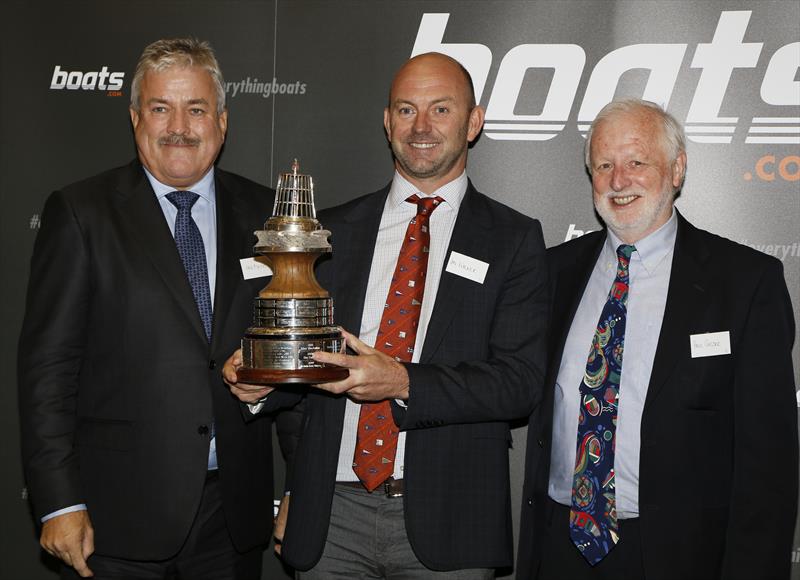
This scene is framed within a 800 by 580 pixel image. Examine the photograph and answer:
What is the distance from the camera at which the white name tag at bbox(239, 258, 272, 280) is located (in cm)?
333

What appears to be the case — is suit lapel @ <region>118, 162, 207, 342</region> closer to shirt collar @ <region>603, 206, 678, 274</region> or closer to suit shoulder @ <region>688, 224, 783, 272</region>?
shirt collar @ <region>603, 206, 678, 274</region>

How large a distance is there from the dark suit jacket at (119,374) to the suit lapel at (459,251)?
826mm

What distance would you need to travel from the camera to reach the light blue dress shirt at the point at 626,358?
3062 millimetres

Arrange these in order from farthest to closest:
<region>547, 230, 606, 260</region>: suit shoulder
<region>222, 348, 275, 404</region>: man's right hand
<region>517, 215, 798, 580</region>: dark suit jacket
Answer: <region>547, 230, 606, 260</region>: suit shoulder, <region>517, 215, 798, 580</region>: dark suit jacket, <region>222, 348, 275, 404</region>: man's right hand

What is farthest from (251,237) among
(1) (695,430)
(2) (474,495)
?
(1) (695,430)

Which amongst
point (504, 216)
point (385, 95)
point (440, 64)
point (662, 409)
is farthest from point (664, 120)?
point (385, 95)

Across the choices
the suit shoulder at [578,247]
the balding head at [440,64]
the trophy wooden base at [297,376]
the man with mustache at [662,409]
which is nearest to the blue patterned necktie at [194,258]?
the trophy wooden base at [297,376]

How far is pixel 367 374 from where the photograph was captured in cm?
266

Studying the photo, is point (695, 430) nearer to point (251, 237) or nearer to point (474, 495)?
point (474, 495)

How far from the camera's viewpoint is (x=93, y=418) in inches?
126

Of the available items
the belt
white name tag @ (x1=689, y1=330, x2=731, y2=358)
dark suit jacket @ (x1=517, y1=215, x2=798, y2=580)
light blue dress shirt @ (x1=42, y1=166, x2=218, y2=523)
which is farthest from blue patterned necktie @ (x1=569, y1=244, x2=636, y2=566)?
light blue dress shirt @ (x1=42, y1=166, x2=218, y2=523)

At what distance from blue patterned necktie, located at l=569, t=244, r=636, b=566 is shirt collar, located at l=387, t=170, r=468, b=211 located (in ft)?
2.43

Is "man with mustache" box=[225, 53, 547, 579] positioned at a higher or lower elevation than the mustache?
lower

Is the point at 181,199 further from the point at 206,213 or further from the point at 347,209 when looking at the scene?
the point at 347,209
